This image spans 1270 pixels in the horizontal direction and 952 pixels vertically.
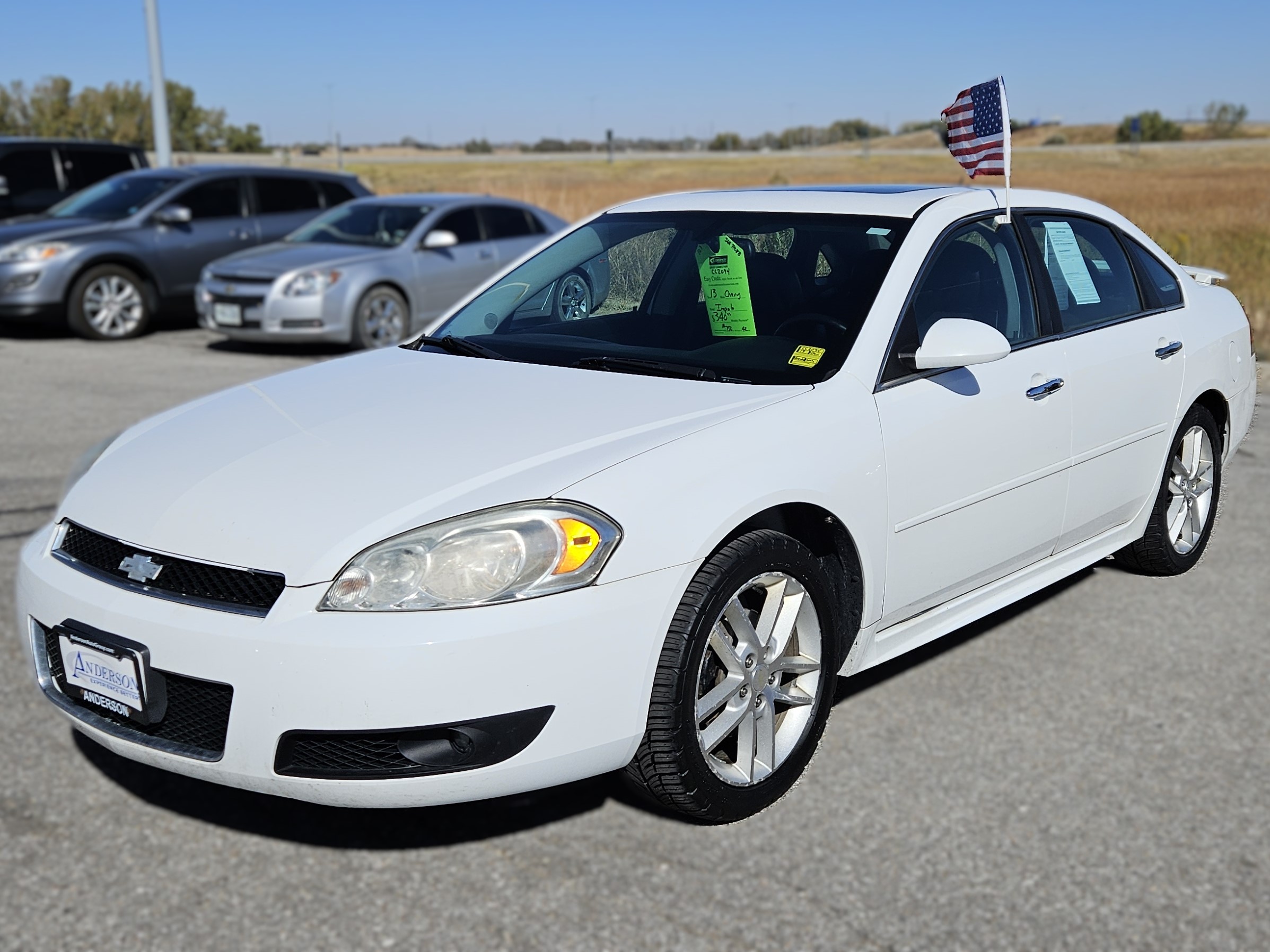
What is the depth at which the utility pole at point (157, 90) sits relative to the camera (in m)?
18.5

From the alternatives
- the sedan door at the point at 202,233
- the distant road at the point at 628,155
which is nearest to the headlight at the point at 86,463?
the sedan door at the point at 202,233

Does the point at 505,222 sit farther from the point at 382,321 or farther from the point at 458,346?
the point at 458,346

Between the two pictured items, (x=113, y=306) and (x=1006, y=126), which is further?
(x=113, y=306)

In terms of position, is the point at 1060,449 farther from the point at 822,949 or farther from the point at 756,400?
the point at 822,949

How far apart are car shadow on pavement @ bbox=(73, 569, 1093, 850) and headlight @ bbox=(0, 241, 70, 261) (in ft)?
32.0

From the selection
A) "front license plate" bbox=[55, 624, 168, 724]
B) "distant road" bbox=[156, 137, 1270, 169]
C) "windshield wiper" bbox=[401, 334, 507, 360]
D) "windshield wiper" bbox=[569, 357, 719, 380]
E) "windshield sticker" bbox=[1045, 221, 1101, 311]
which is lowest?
"distant road" bbox=[156, 137, 1270, 169]

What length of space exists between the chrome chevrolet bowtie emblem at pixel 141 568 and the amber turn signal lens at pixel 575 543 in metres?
0.89

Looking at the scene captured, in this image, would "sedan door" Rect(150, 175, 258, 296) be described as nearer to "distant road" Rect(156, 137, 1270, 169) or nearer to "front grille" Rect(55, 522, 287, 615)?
"front grille" Rect(55, 522, 287, 615)

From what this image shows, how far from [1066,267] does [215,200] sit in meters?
11.0

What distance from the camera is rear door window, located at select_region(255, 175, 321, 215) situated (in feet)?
44.6

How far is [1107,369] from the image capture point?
408 centimetres

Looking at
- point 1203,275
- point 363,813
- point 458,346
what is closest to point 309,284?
point 458,346

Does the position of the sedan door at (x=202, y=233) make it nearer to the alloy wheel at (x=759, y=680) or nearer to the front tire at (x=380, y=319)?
the front tire at (x=380, y=319)

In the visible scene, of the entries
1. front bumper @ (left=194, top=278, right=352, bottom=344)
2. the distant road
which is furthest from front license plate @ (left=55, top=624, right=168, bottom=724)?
the distant road
